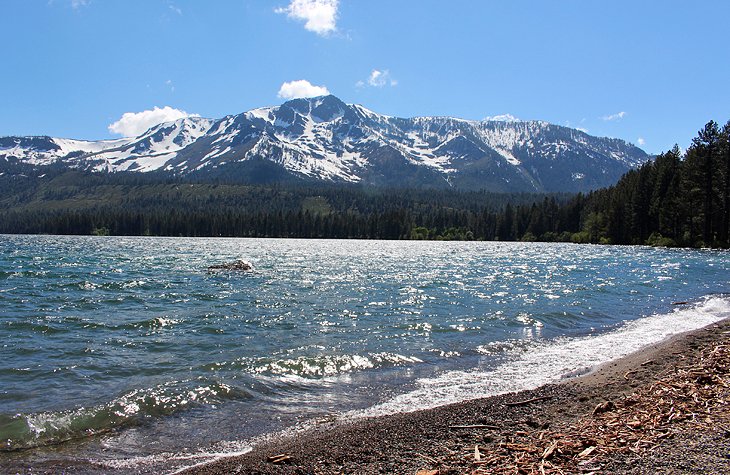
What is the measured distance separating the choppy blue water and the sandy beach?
180 cm

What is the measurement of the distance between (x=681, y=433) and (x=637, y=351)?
1134cm

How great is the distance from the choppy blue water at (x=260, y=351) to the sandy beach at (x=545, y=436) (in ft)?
5.91

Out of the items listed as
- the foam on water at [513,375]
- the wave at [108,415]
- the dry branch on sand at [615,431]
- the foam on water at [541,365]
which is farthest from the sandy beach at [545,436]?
the wave at [108,415]

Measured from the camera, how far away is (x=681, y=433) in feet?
27.7

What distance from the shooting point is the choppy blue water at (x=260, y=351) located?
11828 mm

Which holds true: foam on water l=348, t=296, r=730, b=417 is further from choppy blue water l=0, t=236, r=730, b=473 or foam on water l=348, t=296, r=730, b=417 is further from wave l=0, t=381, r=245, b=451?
wave l=0, t=381, r=245, b=451

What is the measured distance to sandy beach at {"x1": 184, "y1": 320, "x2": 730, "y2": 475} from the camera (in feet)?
25.1

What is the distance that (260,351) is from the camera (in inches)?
755

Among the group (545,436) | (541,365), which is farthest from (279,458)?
(541,365)

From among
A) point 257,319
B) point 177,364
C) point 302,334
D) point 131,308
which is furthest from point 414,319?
point 131,308

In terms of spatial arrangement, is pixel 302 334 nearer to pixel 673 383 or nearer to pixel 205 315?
pixel 205 315

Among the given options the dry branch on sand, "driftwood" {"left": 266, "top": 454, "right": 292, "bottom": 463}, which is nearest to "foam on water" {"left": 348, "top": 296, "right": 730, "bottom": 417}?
"driftwood" {"left": 266, "top": 454, "right": 292, "bottom": 463}

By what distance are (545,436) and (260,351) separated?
12.6m

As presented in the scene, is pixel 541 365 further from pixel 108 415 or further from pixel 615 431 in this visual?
pixel 108 415
